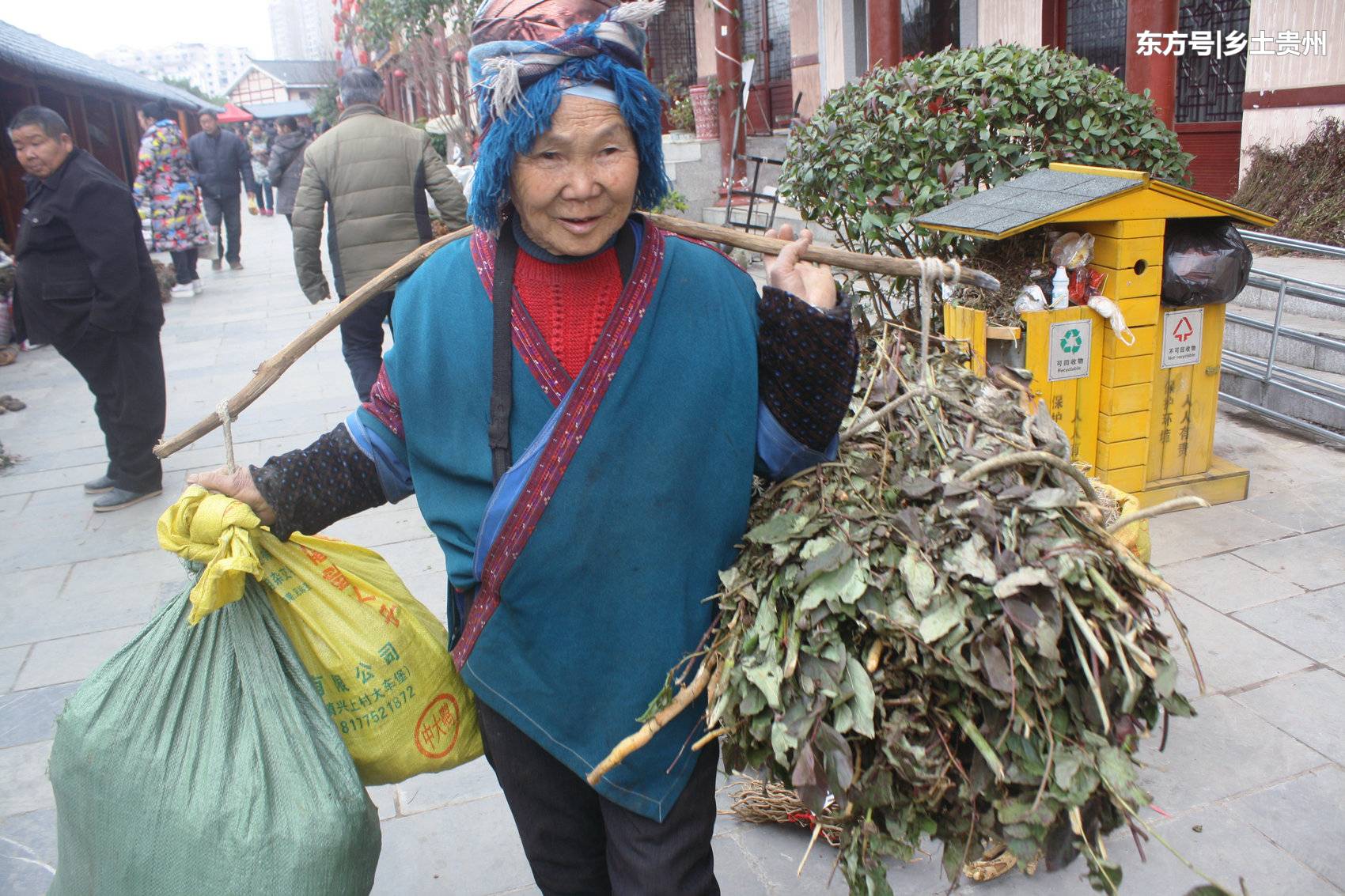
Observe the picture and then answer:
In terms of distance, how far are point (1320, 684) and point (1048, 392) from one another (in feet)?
4.41

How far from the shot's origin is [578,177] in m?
1.62

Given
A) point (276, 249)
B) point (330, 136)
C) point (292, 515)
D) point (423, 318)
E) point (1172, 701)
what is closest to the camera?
point (1172, 701)

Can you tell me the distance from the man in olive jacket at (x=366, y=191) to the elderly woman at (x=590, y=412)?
3911 millimetres

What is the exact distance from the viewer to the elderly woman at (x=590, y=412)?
163 cm

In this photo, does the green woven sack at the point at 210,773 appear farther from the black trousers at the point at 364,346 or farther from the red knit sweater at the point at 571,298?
the black trousers at the point at 364,346

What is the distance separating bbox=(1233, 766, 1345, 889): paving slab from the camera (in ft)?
8.32

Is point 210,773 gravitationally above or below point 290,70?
below

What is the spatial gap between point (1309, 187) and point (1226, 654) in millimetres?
4801

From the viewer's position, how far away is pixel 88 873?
193 cm

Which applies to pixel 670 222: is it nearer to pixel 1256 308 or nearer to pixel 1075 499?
pixel 1075 499

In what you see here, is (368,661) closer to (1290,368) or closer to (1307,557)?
(1307,557)

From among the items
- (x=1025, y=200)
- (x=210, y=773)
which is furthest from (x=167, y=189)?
(x=210, y=773)

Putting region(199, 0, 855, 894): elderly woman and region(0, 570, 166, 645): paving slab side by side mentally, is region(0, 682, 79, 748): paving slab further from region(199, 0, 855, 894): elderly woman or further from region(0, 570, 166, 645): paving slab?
region(199, 0, 855, 894): elderly woman

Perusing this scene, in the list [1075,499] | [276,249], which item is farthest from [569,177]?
[276,249]
